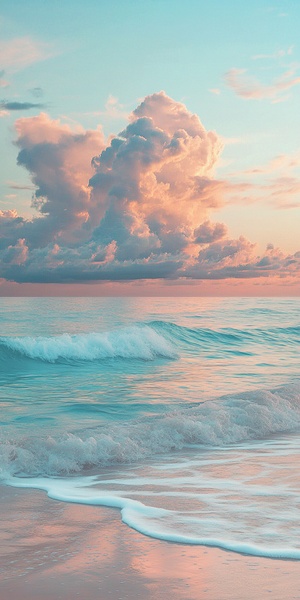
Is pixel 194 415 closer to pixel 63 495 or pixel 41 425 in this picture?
pixel 41 425

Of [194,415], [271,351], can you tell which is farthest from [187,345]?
[194,415]

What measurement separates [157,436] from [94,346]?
613 inches

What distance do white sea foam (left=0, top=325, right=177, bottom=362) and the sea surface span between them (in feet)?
0.37

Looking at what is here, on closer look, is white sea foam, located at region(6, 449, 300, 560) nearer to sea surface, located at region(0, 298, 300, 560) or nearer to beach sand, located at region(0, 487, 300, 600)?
sea surface, located at region(0, 298, 300, 560)

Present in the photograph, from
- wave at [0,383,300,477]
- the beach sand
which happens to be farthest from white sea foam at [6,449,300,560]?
wave at [0,383,300,477]

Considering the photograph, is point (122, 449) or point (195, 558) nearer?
point (195, 558)

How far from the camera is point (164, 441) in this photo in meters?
10.4

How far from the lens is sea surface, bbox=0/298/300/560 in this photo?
20.7 ft

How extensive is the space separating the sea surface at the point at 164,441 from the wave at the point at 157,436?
0.02 m

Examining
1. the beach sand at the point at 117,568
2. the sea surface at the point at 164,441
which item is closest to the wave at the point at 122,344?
the sea surface at the point at 164,441

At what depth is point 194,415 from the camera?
39.5 feet

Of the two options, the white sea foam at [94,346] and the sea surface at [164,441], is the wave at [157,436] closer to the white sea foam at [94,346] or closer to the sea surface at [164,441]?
the sea surface at [164,441]

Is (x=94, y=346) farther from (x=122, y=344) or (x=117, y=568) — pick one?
(x=117, y=568)

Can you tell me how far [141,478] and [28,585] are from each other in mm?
3697
